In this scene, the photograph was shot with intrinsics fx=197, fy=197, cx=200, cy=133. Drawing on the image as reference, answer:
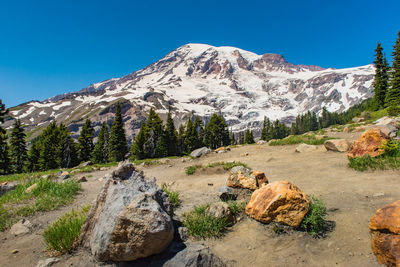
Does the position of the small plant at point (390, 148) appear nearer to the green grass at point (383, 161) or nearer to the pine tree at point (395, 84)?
the green grass at point (383, 161)

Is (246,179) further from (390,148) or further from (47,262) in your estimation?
(390,148)

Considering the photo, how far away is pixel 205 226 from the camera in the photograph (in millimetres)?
4848

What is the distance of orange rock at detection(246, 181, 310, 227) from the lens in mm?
4746

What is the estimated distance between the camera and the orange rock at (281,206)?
4746mm

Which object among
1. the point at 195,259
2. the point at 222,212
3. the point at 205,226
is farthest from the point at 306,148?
the point at 195,259

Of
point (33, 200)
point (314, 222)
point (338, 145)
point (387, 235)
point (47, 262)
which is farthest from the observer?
point (338, 145)

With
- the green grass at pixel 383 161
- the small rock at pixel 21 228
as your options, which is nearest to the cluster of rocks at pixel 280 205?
the green grass at pixel 383 161

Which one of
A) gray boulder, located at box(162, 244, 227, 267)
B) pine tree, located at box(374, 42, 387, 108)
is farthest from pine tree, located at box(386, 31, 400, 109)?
gray boulder, located at box(162, 244, 227, 267)

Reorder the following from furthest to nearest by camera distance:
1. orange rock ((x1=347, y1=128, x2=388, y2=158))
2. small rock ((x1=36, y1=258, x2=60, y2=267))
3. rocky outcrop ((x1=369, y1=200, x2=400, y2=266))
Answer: orange rock ((x1=347, y1=128, x2=388, y2=158)), small rock ((x1=36, y1=258, x2=60, y2=267)), rocky outcrop ((x1=369, y1=200, x2=400, y2=266))

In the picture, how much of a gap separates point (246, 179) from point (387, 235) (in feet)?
14.0

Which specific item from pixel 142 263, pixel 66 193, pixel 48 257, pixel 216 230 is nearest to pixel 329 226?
pixel 216 230

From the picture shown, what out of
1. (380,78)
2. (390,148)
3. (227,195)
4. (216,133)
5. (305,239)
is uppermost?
(380,78)

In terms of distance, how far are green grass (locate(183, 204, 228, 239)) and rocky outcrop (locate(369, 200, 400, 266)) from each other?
2982 millimetres

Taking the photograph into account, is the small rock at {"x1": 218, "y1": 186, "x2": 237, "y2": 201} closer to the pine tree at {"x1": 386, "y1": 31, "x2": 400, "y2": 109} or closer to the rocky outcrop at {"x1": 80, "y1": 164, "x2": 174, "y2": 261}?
the rocky outcrop at {"x1": 80, "y1": 164, "x2": 174, "y2": 261}
